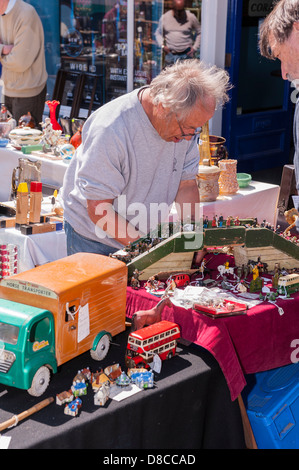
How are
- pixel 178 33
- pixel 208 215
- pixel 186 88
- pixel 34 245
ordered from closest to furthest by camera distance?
1. pixel 186 88
2. pixel 34 245
3. pixel 208 215
4. pixel 178 33

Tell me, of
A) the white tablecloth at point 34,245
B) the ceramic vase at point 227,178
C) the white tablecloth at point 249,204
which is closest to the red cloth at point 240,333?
the white tablecloth at point 34,245

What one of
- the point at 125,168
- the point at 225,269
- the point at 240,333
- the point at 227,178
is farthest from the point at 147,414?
the point at 227,178

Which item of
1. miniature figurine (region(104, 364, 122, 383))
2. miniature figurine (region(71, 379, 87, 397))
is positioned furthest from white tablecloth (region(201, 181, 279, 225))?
miniature figurine (region(71, 379, 87, 397))

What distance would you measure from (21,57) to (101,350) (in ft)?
14.7

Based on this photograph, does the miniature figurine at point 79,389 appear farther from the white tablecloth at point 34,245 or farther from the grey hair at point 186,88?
the white tablecloth at point 34,245

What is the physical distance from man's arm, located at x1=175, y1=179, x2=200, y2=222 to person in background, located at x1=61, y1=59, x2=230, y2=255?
0.04m

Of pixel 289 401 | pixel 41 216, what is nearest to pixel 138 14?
pixel 41 216

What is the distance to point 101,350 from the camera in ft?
6.27

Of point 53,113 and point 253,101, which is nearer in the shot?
point 53,113

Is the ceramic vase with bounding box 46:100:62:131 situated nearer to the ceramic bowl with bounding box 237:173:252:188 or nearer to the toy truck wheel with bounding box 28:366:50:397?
the ceramic bowl with bounding box 237:173:252:188

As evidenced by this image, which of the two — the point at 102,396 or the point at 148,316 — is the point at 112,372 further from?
the point at 148,316

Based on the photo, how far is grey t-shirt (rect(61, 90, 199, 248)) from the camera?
2240 millimetres

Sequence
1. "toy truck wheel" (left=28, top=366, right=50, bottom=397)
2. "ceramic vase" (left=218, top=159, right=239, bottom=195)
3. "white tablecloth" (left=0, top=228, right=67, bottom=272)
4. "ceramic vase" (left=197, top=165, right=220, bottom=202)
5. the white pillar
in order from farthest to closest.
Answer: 1. the white pillar
2. "ceramic vase" (left=218, top=159, right=239, bottom=195)
3. "ceramic vase" (left=197, top=165, right=220, bottom=202)
4. "white tablecloth" (left=0, top=228, right=67, bottom=272)
5. "toy truck wheel" (left=28, top=366, right=50, bottom=397)

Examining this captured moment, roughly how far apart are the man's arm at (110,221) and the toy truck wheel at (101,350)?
500 millimetres
